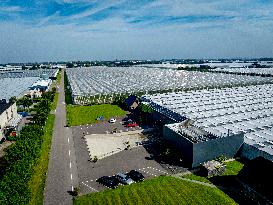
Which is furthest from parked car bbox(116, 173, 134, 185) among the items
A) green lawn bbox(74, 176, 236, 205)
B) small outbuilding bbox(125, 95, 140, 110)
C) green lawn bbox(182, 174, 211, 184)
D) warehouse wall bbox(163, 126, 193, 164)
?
small outbuilding bbox(125, 95, 140, 110)

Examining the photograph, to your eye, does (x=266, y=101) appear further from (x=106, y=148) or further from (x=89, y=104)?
(x=89, y=104)

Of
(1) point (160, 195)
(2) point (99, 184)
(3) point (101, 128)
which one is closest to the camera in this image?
(1) point (160, 195)

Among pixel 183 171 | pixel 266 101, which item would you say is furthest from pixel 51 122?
pixel 266 101

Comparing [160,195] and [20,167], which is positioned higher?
[20,167]

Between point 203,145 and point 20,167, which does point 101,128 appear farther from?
point 20,167

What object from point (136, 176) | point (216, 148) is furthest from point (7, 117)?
point (216, 148)

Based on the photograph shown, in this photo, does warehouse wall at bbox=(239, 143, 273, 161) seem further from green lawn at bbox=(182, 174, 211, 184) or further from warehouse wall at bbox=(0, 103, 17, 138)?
warehouse wall at bbox=(0, 103, 17, 138)

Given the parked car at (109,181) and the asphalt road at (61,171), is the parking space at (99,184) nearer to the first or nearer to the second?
the parked car at (109,181)
